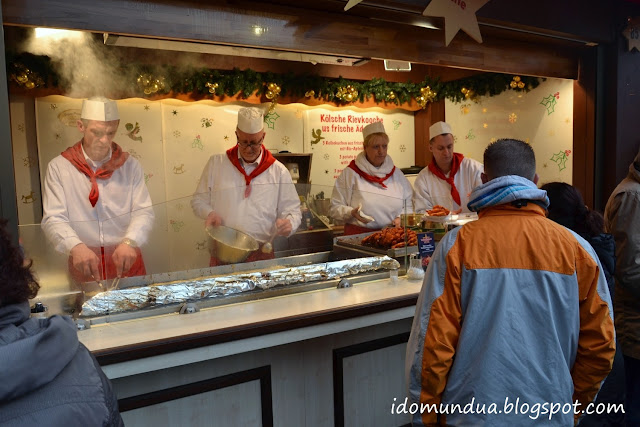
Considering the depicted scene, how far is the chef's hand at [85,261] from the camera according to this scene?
8.04 feet

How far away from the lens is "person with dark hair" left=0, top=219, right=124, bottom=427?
99cm

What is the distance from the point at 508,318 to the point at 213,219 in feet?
5.56

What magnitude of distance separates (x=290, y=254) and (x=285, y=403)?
886mm

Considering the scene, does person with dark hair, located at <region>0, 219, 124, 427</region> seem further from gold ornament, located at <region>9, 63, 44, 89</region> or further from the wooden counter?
gold ornament, located at <region>9, 63, 44, 89</region>

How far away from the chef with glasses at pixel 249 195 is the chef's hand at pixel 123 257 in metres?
0.38

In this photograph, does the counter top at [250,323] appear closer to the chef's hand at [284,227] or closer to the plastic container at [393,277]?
the plastic container at [393,277]

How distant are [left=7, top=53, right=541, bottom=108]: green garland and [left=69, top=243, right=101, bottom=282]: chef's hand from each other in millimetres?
Result: 3004

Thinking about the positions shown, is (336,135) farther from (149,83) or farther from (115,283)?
(115,283)

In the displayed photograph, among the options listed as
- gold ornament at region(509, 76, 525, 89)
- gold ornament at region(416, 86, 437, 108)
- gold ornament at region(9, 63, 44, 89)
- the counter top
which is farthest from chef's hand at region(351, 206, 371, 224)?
gold ornament at region(416, 86, 437, 108)

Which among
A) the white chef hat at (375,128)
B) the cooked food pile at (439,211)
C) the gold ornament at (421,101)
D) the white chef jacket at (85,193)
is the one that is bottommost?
the cooked food pile at (439,211)

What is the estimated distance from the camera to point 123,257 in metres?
2.58

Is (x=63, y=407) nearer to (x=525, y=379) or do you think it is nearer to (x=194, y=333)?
(x=194, y=333)

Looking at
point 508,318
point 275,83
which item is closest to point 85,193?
point 508,318

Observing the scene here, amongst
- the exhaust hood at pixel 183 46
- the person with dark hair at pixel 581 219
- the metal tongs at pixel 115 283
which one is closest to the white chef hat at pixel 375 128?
the exhaust hood at pixel 183 46
